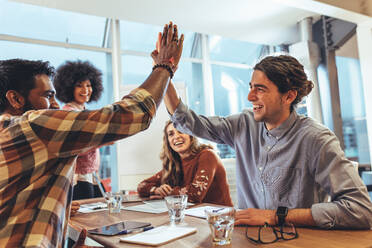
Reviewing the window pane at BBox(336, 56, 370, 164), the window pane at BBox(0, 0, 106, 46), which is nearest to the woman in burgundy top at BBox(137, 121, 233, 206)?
the window pane at BBox(0, 0, 106, 46)

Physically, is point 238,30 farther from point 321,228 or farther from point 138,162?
point 321,228

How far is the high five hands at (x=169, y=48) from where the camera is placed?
106 cm

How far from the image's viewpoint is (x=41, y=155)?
801 mm

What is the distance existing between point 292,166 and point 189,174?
105 centimetres

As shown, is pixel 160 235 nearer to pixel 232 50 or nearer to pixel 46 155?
pixel 46 155

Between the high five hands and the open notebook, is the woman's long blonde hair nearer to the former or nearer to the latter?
the open notebook

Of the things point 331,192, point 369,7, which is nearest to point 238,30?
point 369,7

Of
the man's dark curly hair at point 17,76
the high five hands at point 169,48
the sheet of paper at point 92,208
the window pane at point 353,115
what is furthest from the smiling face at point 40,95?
the window pane at point 353,115

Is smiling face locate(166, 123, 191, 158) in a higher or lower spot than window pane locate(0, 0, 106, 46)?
lower

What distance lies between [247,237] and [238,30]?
475 centimetres

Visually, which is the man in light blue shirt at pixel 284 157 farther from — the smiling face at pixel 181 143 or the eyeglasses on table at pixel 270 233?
the smiling face at pixel 181 143

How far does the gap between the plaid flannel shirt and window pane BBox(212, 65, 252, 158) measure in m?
5.21

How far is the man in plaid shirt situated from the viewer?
0.79 metres

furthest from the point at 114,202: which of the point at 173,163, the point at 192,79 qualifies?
the point at 192,79
